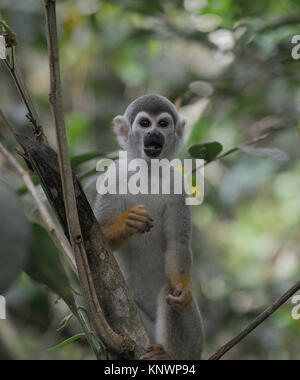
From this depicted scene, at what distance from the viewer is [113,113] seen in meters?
5.39

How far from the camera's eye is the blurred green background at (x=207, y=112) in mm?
2996

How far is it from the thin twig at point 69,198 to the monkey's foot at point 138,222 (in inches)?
25.3

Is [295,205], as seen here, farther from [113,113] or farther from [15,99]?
[15,99]

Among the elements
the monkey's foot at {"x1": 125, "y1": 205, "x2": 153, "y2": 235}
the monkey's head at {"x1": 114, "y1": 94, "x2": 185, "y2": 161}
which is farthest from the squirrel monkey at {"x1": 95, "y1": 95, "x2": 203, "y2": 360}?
the monkey's foot at {"x1": 125, "y1": 205, "x2": 153, "y2": 235}

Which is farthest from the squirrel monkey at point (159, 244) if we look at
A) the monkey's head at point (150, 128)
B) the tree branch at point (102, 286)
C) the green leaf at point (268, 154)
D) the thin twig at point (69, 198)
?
the thin twig at point (69, 198)

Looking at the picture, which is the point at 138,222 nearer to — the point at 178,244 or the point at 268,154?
the point at 178,244

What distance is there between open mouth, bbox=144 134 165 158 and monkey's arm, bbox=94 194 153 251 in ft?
0.87

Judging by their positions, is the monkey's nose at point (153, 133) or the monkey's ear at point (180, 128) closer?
the monkey's nose at point (153, 133)

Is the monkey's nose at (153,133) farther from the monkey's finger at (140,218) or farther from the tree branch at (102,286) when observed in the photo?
the tree branch at (102,286)

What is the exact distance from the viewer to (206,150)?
6.12ft

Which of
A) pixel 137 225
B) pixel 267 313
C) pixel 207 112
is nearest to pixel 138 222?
pixel 137 225

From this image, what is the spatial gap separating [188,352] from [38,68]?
180 inches

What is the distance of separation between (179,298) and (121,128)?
0.85m
